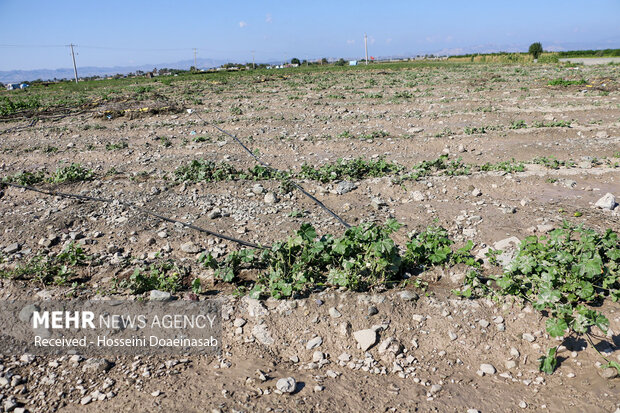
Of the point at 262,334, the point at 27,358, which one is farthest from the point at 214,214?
the point at 27,358

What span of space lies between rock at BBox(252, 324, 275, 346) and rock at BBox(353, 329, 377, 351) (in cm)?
62

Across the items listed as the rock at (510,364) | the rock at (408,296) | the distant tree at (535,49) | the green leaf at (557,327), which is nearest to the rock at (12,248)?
the rock at (408,296)

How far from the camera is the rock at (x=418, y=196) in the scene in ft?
18.1

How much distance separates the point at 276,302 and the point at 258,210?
1948mm

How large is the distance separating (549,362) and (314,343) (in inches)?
60.3

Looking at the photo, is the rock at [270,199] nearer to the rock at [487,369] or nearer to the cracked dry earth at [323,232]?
the cracked dry earth at [323,232]

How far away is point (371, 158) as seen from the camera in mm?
7293

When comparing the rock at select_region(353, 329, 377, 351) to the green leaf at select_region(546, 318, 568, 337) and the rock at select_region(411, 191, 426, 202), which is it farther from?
the rock at select_region(411, 191, 426, 202)

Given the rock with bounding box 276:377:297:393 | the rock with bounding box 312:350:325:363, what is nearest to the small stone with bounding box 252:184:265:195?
the rock with bounding box 312:350:325:363

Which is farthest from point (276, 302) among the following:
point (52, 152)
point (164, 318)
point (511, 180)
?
point (52, 152)

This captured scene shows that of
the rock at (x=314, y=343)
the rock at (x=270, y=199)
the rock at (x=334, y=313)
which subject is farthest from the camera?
the rock at (x=270, y=199)

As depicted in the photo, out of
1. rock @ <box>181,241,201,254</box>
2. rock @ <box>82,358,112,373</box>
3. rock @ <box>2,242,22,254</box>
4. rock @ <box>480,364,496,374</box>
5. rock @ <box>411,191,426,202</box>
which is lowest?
rock @ <box>480,364,496,374</box>

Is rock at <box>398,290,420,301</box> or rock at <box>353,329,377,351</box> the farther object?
rock at <box>398,290,420,301</box>

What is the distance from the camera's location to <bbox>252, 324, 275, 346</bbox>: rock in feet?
10.4
